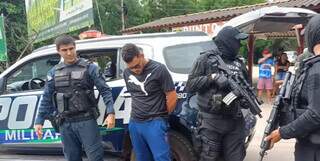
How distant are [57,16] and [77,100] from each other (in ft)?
28.2

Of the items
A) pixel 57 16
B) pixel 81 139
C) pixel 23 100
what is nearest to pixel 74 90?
pixel 81 139

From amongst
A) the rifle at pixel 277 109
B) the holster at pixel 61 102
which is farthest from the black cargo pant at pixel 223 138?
the holster at pixel 61 102

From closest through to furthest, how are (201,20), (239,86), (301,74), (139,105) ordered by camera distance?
(301,74), (239,86), (139,105), (201,20)

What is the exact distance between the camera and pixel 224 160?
14.1 ft

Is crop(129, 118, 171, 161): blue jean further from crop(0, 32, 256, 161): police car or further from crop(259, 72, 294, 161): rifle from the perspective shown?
crop(259, 72, 294, 161): rifle

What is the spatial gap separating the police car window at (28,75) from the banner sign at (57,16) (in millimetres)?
4402

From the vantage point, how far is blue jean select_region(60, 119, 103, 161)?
4.74m

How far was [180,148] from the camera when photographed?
16.2ft

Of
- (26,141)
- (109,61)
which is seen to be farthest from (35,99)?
(109,61)

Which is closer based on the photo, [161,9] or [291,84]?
[291,84]

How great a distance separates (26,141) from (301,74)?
147 inches

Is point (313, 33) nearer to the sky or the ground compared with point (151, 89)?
nearer to the sky

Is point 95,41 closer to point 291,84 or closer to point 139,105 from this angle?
point 139,105

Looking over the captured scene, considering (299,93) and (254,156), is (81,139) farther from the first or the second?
(254,156)
